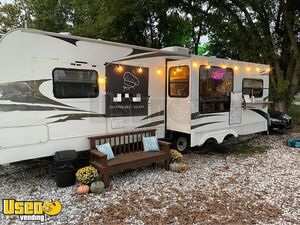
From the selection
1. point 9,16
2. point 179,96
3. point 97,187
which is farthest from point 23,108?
point 9,16

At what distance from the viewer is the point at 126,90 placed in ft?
19.5

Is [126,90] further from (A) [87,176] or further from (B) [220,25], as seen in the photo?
(B) [220,25]

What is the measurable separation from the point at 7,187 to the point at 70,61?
2.73m

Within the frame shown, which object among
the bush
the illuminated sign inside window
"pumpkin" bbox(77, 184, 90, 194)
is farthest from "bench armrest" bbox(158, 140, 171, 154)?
the illuminated sign inside window

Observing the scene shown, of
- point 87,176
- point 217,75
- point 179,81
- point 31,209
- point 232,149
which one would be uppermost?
point 217,75

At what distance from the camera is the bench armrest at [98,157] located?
4.82 m

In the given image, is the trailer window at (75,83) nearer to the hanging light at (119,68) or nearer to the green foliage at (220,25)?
the hanging light at (119,68)

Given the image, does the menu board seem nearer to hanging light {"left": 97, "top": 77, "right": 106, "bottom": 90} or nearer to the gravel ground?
the gravel ground

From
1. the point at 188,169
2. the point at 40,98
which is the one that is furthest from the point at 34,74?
the point at 188,169

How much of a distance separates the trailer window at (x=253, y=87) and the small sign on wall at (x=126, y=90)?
344cm

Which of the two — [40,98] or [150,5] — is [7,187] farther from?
[150,5]

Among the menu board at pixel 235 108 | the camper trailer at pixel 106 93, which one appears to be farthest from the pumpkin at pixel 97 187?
the menu board at pixel 235 108

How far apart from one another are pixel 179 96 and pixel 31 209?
4.19m

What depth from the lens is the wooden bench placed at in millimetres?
4871
